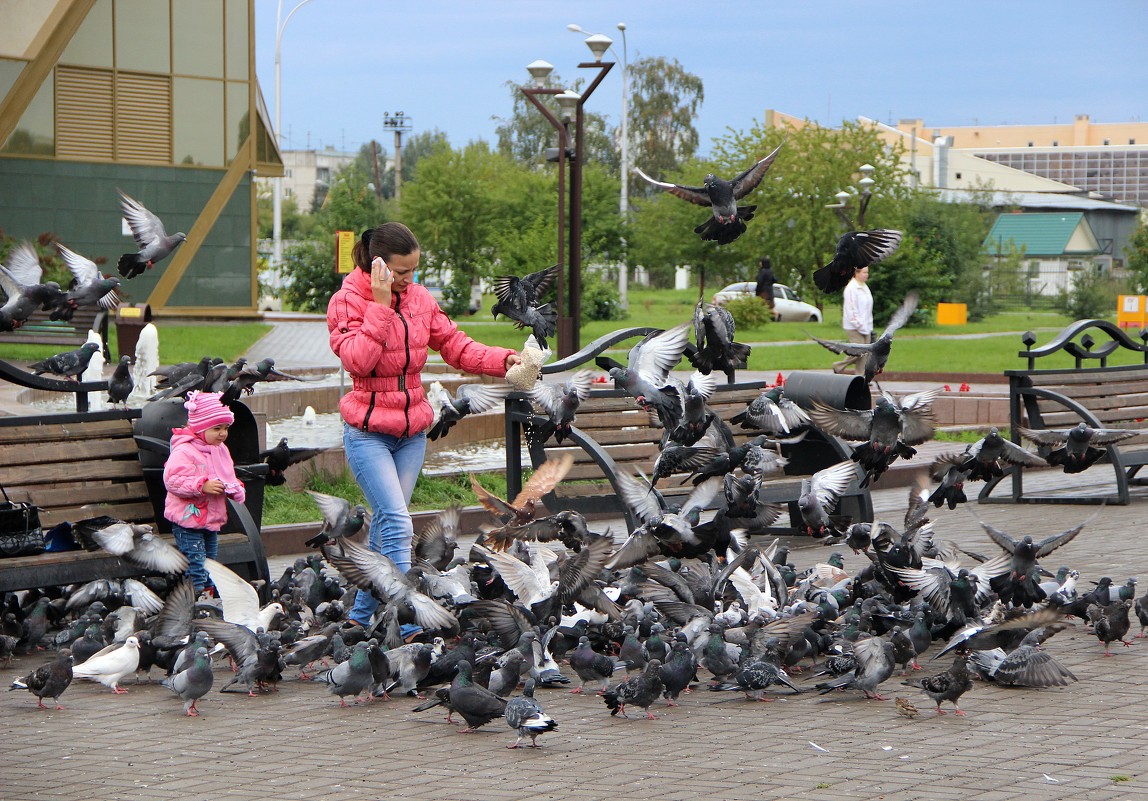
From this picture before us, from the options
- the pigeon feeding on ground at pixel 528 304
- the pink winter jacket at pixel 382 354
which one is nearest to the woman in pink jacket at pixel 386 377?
the pink winter jacket at pixel 382 354

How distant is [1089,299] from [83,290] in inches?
1501

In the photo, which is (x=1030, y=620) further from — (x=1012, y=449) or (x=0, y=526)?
(x=0, y=526)

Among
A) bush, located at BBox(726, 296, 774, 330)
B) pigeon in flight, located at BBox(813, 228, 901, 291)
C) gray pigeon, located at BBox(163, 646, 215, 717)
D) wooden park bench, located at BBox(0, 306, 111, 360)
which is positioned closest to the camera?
gray pigeon, located at BBox(163, 646, 215, 717)

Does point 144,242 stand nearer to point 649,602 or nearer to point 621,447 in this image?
point 621,447

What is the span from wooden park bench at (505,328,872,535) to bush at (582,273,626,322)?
1216 inches

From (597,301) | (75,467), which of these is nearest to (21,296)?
(75,467)

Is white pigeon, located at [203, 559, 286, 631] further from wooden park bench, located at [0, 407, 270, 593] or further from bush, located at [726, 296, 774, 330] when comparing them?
bush, located at [726, 296, 774, 330]

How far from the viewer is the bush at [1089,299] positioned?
42.9m

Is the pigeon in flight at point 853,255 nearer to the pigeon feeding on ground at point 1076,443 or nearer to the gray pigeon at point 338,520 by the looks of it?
the pigeon feeding on ground at point 1076,443

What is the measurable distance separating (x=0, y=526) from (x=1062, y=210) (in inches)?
3421

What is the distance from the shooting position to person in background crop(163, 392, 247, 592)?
22.2ft

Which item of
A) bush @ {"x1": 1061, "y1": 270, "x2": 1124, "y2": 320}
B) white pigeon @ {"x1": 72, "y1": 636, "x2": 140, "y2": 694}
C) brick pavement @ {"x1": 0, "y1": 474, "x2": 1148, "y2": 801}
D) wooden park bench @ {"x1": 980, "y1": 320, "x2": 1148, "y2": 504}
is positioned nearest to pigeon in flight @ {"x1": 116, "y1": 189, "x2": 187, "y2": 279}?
white pigeon @ {"x1": 72, "y1": 636, "x2": 140, "y2": 694}

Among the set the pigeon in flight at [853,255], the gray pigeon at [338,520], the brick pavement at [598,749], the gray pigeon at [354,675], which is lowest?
the brick pavement at [598,749]

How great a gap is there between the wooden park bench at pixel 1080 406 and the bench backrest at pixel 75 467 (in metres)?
6.53
